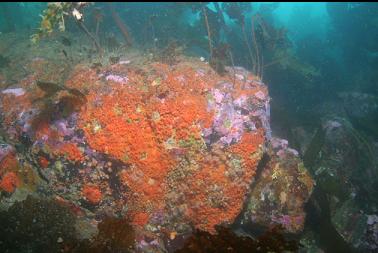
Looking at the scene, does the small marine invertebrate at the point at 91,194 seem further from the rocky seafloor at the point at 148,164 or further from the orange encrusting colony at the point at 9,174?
the orange encrusting colony at the point at 9,174

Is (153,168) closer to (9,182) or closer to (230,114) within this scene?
(230,114)

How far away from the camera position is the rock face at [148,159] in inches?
206

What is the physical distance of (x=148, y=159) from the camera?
207 inches

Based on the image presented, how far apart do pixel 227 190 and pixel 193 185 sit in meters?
0.59

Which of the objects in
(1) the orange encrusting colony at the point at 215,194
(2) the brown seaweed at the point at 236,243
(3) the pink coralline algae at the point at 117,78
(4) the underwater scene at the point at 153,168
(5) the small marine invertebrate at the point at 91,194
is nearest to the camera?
(2) the brown seaweed at the point at 236,243

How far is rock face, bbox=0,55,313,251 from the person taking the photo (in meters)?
5.24

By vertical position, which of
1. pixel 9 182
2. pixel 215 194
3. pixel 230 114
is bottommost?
pixel 9 182

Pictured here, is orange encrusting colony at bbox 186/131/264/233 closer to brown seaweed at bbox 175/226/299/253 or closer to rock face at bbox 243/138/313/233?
rock face at bbox 243/138/313/233

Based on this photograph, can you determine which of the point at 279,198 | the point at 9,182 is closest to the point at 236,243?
the point at 279,198

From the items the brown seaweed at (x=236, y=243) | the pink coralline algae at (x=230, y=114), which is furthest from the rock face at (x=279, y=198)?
the brown seaweed at (x=236, y=243)

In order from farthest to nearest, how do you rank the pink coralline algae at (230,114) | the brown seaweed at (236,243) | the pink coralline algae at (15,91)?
the pink coralline algae at (15,91), the pink coralline algae at (230,114), the brown seaweed at (236,243)

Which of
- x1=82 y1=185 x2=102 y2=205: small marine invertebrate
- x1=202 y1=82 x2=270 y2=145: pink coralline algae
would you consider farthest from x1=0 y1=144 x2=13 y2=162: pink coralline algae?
x1=202 y1=82 x2=270 y2=145: pink coralline algae

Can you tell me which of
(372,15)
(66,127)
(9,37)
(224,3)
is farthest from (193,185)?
(372,15)

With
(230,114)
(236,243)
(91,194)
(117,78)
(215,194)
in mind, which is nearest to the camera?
(236,243)
